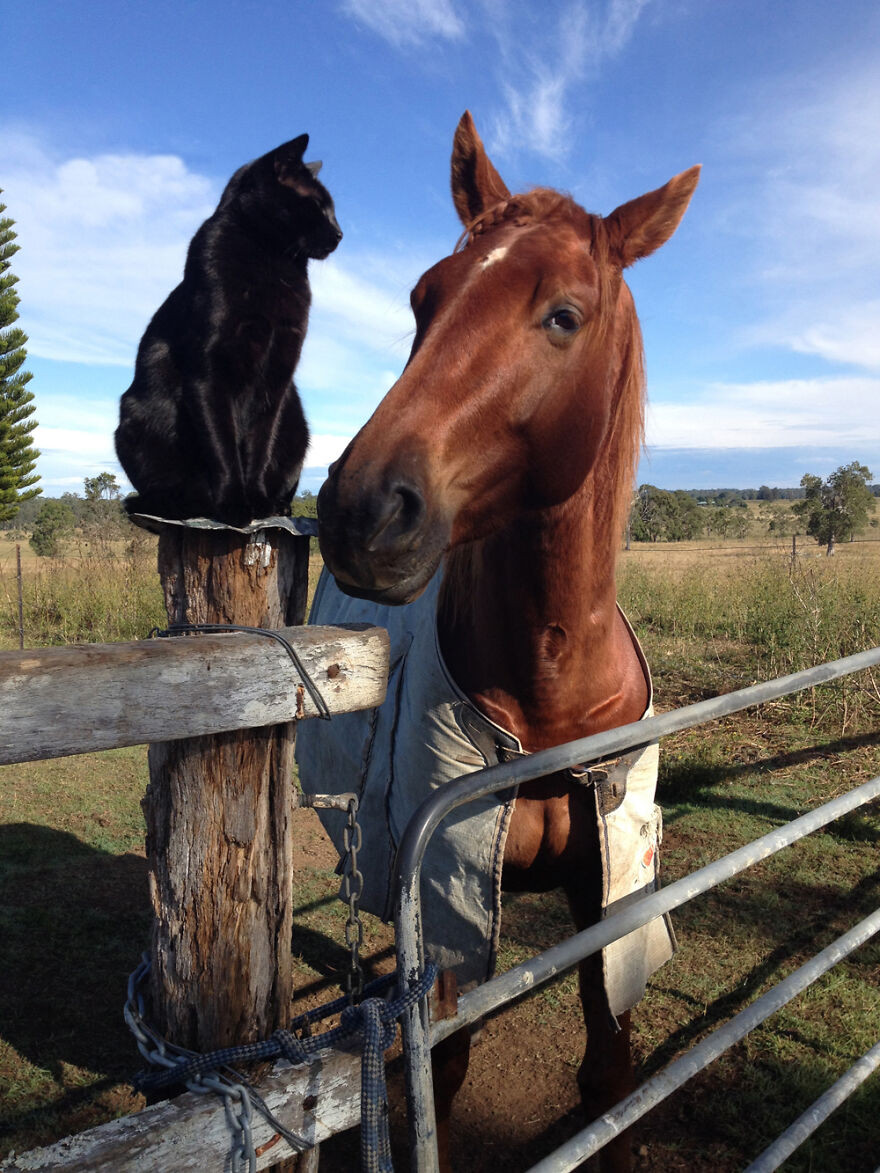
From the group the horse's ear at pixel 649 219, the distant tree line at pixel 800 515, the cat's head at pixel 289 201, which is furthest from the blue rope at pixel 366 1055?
the distant tree line at pixel 800 515

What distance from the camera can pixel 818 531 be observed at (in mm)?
31125

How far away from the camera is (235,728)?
1.06 metres

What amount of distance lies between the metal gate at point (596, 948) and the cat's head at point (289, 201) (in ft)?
7.67

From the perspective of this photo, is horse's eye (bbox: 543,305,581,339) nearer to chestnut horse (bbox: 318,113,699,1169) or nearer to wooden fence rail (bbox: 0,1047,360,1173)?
chestnut horse (bbox: 318,113,699,1169)

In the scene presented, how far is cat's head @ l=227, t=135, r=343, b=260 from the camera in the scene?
2863 millimetres

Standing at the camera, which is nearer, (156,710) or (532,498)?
(156,710)

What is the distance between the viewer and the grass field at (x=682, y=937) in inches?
100

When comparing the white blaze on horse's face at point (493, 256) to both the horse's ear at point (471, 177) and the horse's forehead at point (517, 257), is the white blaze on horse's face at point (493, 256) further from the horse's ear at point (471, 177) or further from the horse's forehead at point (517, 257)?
the horse's ear at point (471, 177)

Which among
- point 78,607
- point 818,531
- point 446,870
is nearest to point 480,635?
point 446,870

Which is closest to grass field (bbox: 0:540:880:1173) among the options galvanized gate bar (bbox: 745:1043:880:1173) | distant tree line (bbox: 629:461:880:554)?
galvanized gate bar (bbox: 745:1043:880:1173)

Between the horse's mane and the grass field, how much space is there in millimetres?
2096

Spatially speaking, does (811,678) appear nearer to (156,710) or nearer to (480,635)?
(480,635)

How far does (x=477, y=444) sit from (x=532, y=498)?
0.88ft

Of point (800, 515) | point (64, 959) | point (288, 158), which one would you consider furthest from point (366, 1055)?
point (800, 515)
